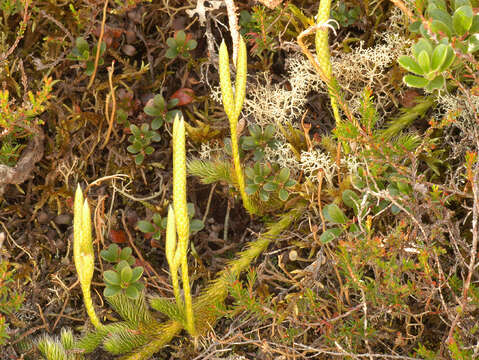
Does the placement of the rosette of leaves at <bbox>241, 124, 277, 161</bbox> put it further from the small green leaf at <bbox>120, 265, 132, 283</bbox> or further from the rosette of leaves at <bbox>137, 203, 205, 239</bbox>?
the small green leaf at <bbox>120, 265, 132, 283</bbox>

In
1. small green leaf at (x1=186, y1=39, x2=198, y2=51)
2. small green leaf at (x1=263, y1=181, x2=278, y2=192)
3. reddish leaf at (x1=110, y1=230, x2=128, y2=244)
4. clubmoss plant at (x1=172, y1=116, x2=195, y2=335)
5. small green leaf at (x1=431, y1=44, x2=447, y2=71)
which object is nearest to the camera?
small green leaf at (x1=431, y1=44, x2=447, y2=71)

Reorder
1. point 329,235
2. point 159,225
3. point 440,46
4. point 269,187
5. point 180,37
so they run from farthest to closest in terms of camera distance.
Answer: point 180,37 → point 159,225 → point 269,187 → point 329,235 → point 440,46

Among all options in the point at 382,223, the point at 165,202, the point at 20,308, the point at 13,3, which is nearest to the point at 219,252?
the point at 165,202

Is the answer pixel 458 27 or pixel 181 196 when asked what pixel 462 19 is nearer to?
pixel 458 27

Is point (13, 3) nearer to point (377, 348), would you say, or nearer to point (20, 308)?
point (20, 308)

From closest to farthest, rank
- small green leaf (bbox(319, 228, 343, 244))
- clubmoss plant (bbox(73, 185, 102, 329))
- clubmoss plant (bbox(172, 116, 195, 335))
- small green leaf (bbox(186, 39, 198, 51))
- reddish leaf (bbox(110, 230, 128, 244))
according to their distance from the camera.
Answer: clubmoss plant (bbox(172, 116, 195, 335)) → clubmoss plant (bbox(73, 185, 102, 329)) → small green leaf (bbox(319, 228, 343, 244)) → reddish leaf (bbox(110, 230, 128, 244)) → small green leaf (bbox(186, 39, 198, 51))

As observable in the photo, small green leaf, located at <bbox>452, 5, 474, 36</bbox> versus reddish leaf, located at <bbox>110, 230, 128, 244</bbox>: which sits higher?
small green leaf, located at <bbox>452, 5, 474, 36</bbox>

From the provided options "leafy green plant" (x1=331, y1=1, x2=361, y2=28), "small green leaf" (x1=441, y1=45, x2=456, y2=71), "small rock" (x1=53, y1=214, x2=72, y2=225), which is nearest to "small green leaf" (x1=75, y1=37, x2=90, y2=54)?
"small rock" (x1=53, y1=214, x2=72, y2=225)

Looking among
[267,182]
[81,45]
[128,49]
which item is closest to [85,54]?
[81,45]
